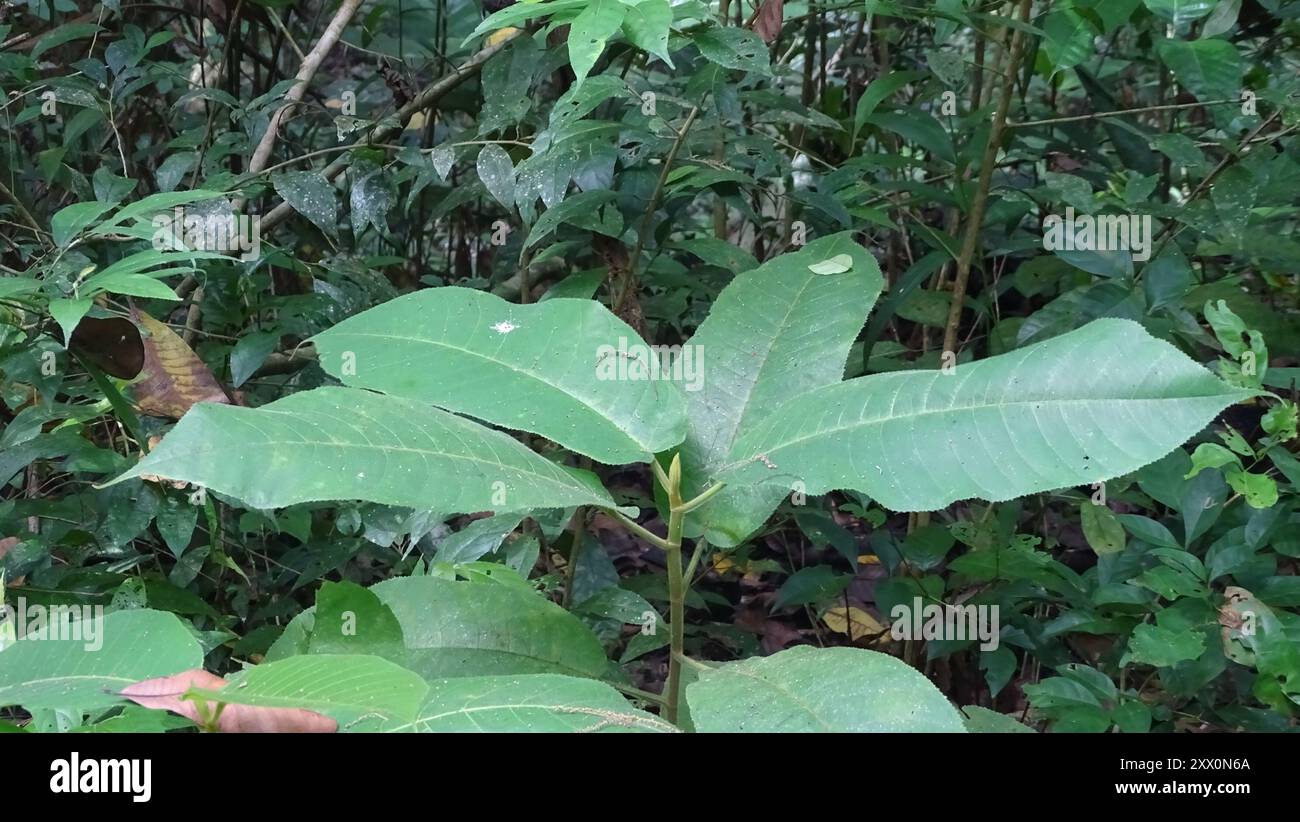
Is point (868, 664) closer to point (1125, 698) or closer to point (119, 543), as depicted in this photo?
point (1125, 698)

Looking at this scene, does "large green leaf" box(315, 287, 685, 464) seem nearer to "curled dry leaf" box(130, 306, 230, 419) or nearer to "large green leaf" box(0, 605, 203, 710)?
"large green leaf" box(0, 605, 203, 710)

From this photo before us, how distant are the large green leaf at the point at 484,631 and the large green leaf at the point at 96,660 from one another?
0.24 metres

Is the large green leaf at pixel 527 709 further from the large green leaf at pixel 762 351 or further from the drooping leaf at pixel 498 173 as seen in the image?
Answer: the drooping leaf at pixel 498 173

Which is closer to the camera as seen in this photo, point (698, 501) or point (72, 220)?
point (698, 501)

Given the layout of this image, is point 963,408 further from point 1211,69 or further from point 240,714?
point 1211,69

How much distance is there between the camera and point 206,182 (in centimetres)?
196

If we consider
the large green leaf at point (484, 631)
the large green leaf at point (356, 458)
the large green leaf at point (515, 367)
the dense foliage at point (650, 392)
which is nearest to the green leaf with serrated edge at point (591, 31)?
the dense foliage at point (650, 392)

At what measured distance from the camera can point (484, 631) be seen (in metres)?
1.03

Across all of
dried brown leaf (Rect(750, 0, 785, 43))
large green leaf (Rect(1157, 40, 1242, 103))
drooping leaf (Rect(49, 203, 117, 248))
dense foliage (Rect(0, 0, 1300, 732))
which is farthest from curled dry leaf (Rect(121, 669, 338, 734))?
large green leaf (Rect(1157, 40, 1242, 103))

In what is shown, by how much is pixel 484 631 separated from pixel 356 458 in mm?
309

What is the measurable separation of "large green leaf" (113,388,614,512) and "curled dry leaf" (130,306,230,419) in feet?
2.84

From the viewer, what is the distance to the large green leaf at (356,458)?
72 cm

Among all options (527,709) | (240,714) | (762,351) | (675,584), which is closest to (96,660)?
(240,714)

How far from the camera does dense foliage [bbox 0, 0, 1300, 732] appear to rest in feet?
2.61
